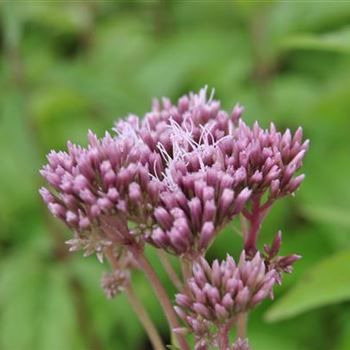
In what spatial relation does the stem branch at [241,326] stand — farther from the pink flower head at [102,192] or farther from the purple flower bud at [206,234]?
the pink flower head at [102,192]

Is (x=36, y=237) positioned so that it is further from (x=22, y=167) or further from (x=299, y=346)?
(x=299, y=346)

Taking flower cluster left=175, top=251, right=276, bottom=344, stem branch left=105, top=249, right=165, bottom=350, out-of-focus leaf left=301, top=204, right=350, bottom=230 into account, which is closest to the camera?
flower cluster left=175, top=251, right=276, bottom=344

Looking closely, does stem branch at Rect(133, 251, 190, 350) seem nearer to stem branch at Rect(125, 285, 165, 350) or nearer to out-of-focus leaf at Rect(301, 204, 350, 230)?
stem branch at Rect(125, 285, 165, 350)

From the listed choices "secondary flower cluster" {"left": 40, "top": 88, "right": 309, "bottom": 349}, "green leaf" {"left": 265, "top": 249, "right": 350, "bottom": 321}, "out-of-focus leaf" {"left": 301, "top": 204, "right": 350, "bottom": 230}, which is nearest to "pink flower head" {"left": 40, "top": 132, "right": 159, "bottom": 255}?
"secondary flower cluster" {"left": 40, "top": 88, "right": 309, "bottom": 349}

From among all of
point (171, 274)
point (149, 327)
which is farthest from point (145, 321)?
point (171, 274)

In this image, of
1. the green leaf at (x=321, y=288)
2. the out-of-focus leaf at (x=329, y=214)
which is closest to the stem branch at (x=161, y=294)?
the green leaf at (x=321, y=288)

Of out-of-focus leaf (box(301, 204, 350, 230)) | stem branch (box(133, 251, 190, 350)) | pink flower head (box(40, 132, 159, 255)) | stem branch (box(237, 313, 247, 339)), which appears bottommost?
stem branch (box(237, 313, 247, 339))

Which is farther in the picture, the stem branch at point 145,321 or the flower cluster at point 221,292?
the stem branch at point 145,321
